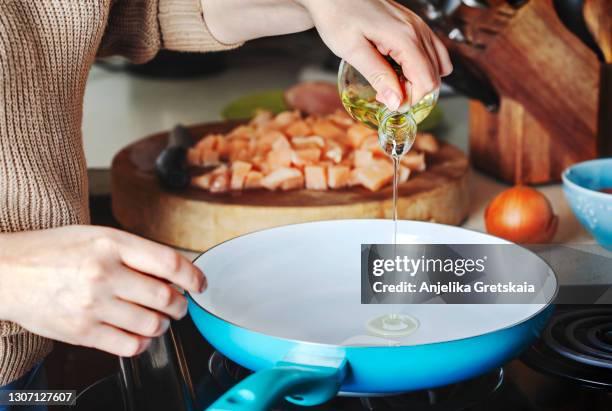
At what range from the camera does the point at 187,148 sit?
1339mm

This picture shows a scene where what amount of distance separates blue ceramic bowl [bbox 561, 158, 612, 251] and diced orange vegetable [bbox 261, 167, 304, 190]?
37 centimetres

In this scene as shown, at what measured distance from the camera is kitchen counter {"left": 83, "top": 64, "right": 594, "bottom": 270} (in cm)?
131

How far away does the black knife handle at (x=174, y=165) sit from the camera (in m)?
1.20

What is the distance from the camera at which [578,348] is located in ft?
2.51

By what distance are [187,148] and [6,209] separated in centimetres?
59

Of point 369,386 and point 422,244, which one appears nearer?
point 369,386

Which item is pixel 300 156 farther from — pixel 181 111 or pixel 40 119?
pixel 181 111

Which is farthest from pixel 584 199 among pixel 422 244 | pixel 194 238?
pixel 194 238

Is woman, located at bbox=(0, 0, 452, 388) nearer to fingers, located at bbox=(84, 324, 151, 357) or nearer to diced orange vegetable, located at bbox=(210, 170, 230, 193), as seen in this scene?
fingers, located at bbox=(84, 324, 151, 357)

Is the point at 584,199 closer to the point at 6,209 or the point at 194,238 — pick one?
the point at 194,238

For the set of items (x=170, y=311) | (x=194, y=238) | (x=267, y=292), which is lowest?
(x=194, y=238)

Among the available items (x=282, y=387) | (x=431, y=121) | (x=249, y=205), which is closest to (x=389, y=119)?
(x=282, y=387)

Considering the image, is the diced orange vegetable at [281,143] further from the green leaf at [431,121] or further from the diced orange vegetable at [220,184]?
the green leaf at [431,121]

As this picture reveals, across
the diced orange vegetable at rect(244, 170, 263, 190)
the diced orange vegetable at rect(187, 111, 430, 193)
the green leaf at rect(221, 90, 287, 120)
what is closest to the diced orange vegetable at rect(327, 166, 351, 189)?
the diced orange vegetable at rect(187, 111, 430, 193)
